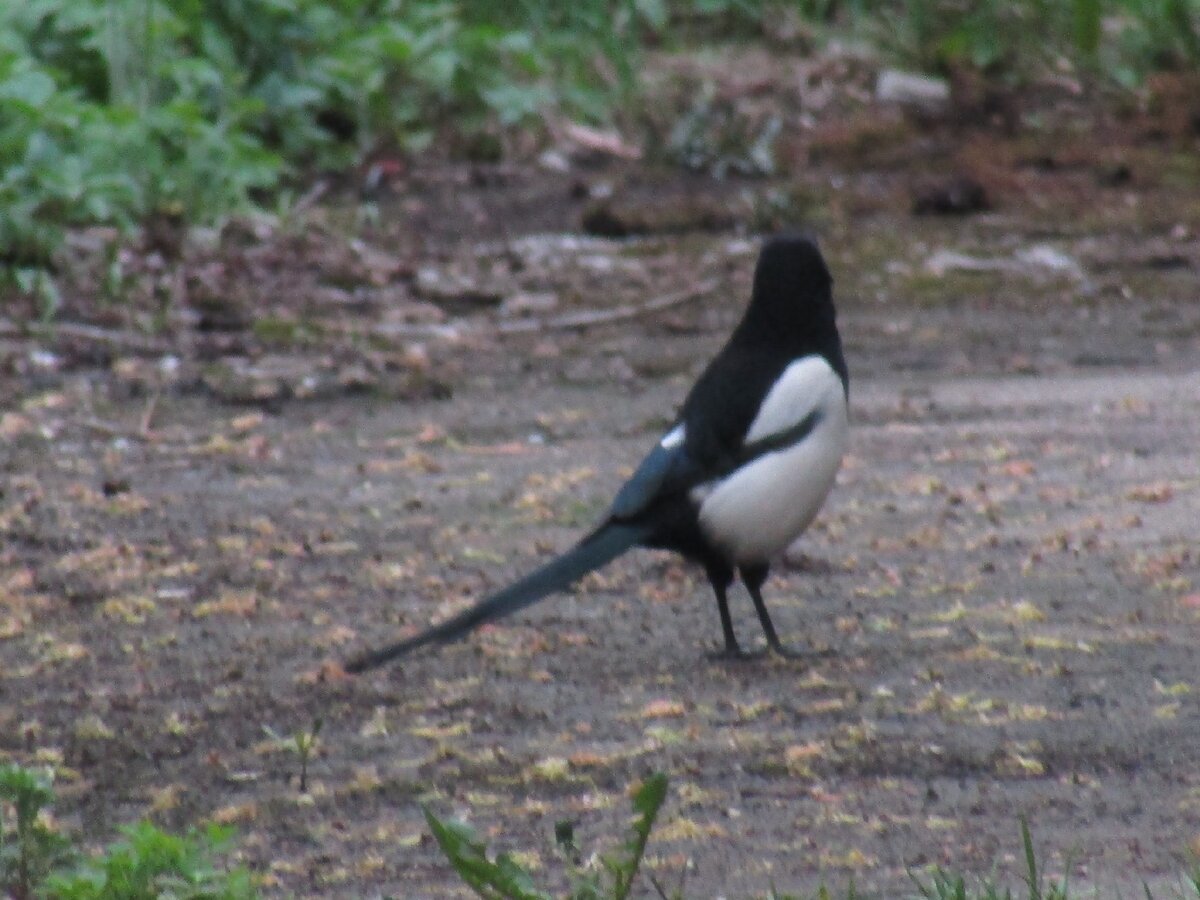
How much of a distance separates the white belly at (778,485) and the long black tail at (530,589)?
0.15m

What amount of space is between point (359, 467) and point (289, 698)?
6.01 ft

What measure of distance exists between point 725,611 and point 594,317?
321cm

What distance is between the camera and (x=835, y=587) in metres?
4.66

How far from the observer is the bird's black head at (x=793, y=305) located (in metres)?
4.36

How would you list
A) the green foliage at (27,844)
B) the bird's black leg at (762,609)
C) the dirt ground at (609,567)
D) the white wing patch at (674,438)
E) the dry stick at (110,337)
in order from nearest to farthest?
the green foliage at (27,844) < the dirt ground at (609,567) < the bird's black leg at (762,609) < the white wing patch at (674,438) < the dry stick at (110,337)

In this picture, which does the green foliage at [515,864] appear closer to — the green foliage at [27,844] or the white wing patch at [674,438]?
the green foliage at [27,844]

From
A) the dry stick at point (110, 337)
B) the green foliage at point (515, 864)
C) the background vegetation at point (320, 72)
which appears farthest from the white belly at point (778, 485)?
the background vegetation at point (320, 72)

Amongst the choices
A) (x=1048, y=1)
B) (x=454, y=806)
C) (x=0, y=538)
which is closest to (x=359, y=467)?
(x=0, y=538)

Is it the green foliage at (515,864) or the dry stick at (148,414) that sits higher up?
the green foliage at (515,864)

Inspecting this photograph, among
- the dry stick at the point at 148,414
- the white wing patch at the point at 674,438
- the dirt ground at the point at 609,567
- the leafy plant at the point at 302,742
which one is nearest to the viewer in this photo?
the dirt ground at the point at 609,567

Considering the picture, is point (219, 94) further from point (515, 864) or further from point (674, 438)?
point (515, 864)

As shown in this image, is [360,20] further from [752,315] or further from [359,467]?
[752,315]

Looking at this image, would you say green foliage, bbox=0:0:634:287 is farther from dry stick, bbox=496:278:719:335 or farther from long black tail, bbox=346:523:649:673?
long black tail, bbox=346:523:649:673

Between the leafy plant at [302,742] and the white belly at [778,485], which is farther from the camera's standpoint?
the white belly at [778,485]
